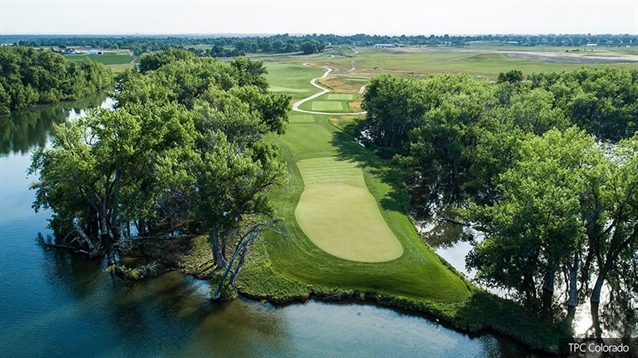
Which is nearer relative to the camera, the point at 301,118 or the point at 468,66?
the point at 301,118

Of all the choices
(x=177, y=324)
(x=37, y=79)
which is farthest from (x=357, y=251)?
(x=37, y=79)

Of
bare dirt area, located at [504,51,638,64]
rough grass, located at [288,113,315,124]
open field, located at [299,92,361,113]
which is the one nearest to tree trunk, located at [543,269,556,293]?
rough grass, located at [288,113,315,124]

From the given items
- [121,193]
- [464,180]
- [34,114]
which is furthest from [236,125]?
[34,114]

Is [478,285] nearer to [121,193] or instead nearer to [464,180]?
[464,180]

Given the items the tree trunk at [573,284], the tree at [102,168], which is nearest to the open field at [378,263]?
the tree trunk at [573,284]

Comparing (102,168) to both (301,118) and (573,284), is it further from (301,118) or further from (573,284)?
(301,118)

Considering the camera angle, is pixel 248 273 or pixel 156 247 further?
pixel 156 247

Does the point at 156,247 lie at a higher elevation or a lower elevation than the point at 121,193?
lower

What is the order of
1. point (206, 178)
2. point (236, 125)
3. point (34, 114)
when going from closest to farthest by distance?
point (206, 178) < point (236, 125) < point (34, 114)
